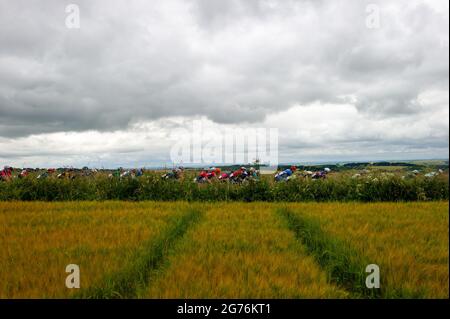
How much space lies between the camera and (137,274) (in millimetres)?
4285

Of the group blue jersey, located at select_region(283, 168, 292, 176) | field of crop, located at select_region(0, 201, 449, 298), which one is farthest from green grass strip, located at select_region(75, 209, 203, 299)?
blue jersey, located at select_region(283, 168, 292, 176)

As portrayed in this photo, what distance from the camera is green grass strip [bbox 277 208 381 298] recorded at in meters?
4.04

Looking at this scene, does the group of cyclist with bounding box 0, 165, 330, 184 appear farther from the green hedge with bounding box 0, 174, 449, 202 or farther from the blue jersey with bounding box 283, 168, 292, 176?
the green hedge with bounding box 0, 174, 449, 202

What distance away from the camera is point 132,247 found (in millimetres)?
5133

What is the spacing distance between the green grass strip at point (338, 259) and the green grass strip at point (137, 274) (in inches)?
87.9

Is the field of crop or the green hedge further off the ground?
the green hedge

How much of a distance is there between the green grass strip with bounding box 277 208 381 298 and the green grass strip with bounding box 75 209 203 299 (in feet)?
7.32

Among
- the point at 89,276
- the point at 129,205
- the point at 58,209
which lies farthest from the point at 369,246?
→ the point at 58,209

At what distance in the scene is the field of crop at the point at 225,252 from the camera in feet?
12.3

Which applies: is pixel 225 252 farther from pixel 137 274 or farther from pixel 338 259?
pixel 338 259
